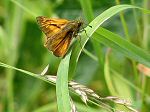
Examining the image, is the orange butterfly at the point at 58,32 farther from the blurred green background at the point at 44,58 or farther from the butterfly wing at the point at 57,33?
the blurred green background at the point at 44,58

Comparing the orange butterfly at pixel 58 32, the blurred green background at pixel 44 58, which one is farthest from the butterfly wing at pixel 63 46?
the blurred green background at pixel 44 58

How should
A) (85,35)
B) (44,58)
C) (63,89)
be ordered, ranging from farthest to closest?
(44,58) < (85,35) < (63,89)

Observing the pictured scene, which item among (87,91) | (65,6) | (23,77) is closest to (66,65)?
(87,91)

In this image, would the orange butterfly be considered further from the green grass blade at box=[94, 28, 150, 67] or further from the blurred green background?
the blurred green background

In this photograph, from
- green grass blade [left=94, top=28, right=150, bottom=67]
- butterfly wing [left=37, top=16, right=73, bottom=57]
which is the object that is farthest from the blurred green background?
butterfly wing [left=37, top=16, right=73, bottom=57]

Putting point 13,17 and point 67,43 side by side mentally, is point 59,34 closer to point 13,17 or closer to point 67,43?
point 67,43

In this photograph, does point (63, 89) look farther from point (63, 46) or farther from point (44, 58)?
point (44, 58)

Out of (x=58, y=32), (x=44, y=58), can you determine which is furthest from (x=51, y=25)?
(x=44, y=58)
